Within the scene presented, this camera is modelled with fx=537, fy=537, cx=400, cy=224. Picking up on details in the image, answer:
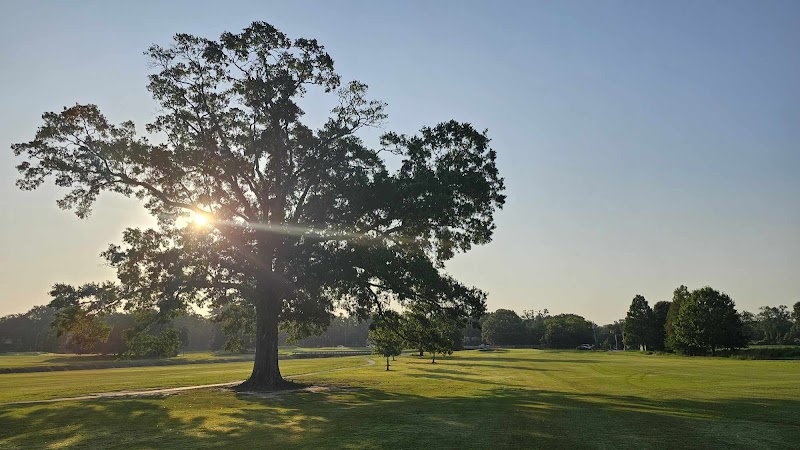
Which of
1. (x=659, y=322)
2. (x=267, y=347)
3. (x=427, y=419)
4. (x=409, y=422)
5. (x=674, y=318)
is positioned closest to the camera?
(x=409, y=422)

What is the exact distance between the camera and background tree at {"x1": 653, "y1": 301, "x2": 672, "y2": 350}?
403 feet

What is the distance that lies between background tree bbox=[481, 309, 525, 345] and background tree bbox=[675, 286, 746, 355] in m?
80.6

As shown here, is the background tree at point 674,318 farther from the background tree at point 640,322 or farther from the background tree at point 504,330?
the background tree at point 504,330

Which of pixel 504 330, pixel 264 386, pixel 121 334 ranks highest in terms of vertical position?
pixel 504 330

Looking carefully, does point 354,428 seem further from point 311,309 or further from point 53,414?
point 311,309

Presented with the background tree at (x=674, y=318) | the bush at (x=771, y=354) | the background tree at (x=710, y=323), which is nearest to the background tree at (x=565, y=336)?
the background tree at (x=674, y=318)

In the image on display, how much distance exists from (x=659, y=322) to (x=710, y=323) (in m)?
30.7

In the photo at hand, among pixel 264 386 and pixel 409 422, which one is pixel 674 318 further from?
pixel 409 422

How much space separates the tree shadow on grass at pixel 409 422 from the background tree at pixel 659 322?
347ft

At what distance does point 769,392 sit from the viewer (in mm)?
30359

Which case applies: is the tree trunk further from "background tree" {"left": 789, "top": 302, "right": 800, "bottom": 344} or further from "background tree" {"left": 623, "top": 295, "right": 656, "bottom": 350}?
"background tree" {"left": 789, "top": 302, "right": 800, "bottom": 344}

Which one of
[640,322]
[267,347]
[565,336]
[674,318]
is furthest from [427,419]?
[565,336]

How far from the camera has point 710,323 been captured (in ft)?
306

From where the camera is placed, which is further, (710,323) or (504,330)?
(504,330)
